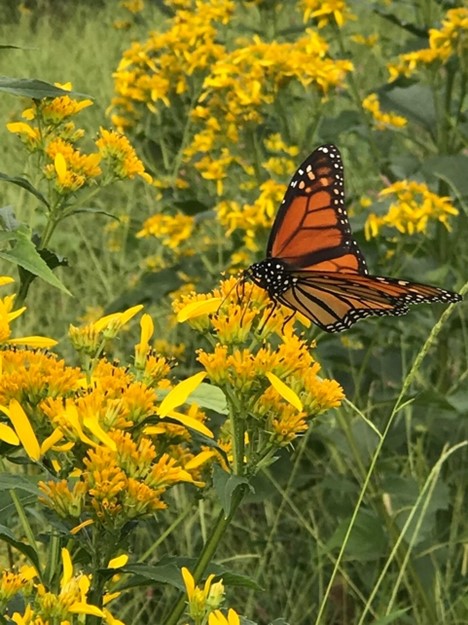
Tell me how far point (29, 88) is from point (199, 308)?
43 centimetres

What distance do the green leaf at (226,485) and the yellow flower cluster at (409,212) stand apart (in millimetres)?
1700

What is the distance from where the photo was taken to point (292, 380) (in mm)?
1276

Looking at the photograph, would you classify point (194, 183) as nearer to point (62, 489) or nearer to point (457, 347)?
point (457, 347)

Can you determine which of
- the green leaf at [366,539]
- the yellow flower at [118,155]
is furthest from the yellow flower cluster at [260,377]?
the green leaf at [366,539]

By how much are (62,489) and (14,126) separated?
86 centimetres

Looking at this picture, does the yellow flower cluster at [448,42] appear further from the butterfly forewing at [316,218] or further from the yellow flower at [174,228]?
the butterfly forewing at [316,218]

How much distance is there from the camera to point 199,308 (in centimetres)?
136

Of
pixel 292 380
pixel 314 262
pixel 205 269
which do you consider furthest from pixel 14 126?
pixel 205 269

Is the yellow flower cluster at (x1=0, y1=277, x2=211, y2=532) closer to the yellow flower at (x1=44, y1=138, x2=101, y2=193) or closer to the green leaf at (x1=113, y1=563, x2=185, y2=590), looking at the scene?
the green leaf at (x1=113, y1=563, x2=185, y2=590)

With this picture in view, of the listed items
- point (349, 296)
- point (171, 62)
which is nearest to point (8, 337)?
point (349, 296)

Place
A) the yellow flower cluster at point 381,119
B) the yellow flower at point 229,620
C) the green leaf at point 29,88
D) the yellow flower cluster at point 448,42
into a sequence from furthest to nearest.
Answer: the yellow flower cluster at point 381,119 → the yellow flower cluster at point 448,42 → the green leaf at point 29,88 → the yellow flower at point 229,620

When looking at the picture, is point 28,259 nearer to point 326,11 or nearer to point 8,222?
point 8,222

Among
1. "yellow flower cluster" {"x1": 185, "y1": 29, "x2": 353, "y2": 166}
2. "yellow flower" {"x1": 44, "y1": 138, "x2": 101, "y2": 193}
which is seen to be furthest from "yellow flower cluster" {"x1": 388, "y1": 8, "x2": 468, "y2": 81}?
"yellow flower" {"x1": 44, "y1": 138, "x2": 101, "y2": 193}

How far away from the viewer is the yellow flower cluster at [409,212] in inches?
111
